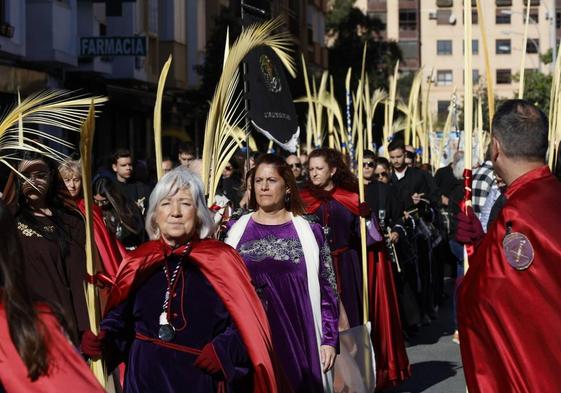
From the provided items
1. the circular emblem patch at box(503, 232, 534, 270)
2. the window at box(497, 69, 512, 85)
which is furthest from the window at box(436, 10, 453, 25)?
the circular emblem patch at box(503, 232, 534, 270)

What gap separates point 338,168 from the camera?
10.6 metres

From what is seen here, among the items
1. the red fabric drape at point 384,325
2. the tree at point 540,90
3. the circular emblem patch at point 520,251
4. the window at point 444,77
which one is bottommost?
the red fabric drape at point 384,325

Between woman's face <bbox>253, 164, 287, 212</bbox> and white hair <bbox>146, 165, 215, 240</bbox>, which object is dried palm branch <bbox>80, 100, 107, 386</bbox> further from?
woman's face <bbox>253, 164, 287, 212</bbox>

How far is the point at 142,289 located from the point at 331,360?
81.6 inches

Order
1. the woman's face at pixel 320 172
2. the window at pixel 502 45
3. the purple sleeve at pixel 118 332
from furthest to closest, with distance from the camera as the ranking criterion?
the window at pixel 502 45 < the woman's face at pixel 320 172 < the purple sleeve at pixel 118 332

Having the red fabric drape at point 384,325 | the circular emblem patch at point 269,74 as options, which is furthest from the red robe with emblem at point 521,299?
the red fabric drape at point 384,325

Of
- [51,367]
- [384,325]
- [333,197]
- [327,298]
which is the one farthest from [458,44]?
[51,367]

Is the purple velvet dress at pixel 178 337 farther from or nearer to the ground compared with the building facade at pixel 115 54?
nearer to the ground

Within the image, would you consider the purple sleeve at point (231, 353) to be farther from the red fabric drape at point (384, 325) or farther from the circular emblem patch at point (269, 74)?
the red fabric drape at point (384, 325)

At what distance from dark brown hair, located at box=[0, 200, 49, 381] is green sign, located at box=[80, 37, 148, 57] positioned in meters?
18.0

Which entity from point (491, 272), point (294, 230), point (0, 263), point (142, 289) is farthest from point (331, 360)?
point (0, 263)

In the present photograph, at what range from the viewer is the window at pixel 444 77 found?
110 m

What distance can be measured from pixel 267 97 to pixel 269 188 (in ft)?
6.65

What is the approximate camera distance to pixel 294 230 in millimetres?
7637
